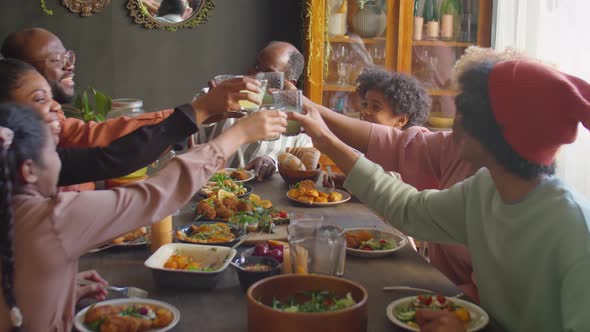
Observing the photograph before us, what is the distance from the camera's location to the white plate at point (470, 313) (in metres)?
1.43

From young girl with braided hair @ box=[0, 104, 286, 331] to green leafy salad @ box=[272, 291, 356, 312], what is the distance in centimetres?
33

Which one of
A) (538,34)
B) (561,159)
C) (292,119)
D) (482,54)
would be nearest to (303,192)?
(292,119)

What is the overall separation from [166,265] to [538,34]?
3000 millimetres

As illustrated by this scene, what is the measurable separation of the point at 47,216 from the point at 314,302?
57cm

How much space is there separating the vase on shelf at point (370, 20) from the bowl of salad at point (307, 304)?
3630 mm

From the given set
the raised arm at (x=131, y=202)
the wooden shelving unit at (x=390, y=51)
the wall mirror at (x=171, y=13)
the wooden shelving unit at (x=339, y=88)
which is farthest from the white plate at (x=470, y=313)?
the wall mirror at (x=171, y=13)

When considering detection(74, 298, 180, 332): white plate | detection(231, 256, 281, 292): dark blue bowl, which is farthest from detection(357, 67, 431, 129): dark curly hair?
detection(74, 298, 180, 332): white plate

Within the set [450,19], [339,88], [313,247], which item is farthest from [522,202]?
[450,19]

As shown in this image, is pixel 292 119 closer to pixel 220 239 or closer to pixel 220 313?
pixel 220 239

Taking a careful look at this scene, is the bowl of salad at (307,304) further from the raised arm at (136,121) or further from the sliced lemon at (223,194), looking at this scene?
the sliced lemon at (223,194)

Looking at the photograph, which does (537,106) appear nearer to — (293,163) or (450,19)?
(293,163)

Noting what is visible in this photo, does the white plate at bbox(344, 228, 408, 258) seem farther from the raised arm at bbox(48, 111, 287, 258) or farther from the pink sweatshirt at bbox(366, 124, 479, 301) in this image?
the raised arm at bbox(48, 111, 287, 258)

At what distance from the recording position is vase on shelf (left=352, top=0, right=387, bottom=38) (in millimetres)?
4781

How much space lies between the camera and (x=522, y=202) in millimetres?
1560
